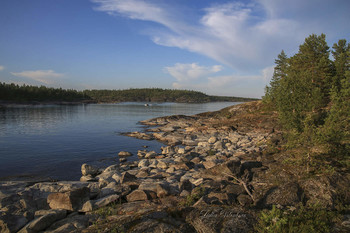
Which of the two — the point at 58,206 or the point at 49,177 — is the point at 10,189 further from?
the point at 58,206

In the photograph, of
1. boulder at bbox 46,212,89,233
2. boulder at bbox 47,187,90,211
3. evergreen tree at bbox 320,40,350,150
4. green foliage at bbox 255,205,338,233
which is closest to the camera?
green foliage at bbox 255,205,338,233

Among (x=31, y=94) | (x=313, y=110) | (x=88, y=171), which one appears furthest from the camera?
(x=31, y=94)

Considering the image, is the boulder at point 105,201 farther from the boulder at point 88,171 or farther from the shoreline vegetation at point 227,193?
the boulder at point 88,171

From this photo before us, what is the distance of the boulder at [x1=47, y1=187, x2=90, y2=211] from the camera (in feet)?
27.2

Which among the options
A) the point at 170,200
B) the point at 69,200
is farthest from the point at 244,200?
the point at 69,200

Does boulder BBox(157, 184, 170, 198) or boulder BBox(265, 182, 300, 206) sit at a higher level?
boulder BBox(265, 182, 300, 206)

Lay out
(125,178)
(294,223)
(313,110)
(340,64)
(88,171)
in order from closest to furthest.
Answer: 1. (294,223)
2. (125,178)
3. (88,171)
4. (313,110)
5. (340,64)

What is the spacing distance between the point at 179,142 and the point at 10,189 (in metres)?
20.3

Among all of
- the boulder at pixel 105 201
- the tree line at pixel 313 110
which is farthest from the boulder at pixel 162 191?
the tree line at pixel 313 110

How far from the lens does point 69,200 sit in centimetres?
830

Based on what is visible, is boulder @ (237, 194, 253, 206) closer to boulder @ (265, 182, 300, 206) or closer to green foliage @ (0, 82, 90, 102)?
boulder @ (265, 182, 300, 206)

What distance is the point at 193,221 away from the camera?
5621mm

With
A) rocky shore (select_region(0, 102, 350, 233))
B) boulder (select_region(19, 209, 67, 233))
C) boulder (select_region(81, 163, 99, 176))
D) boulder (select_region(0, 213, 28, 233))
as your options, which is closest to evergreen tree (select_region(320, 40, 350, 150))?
rocky shore (select_region(0, 102, 350, 233))

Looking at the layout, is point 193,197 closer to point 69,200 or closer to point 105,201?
point 105,201
